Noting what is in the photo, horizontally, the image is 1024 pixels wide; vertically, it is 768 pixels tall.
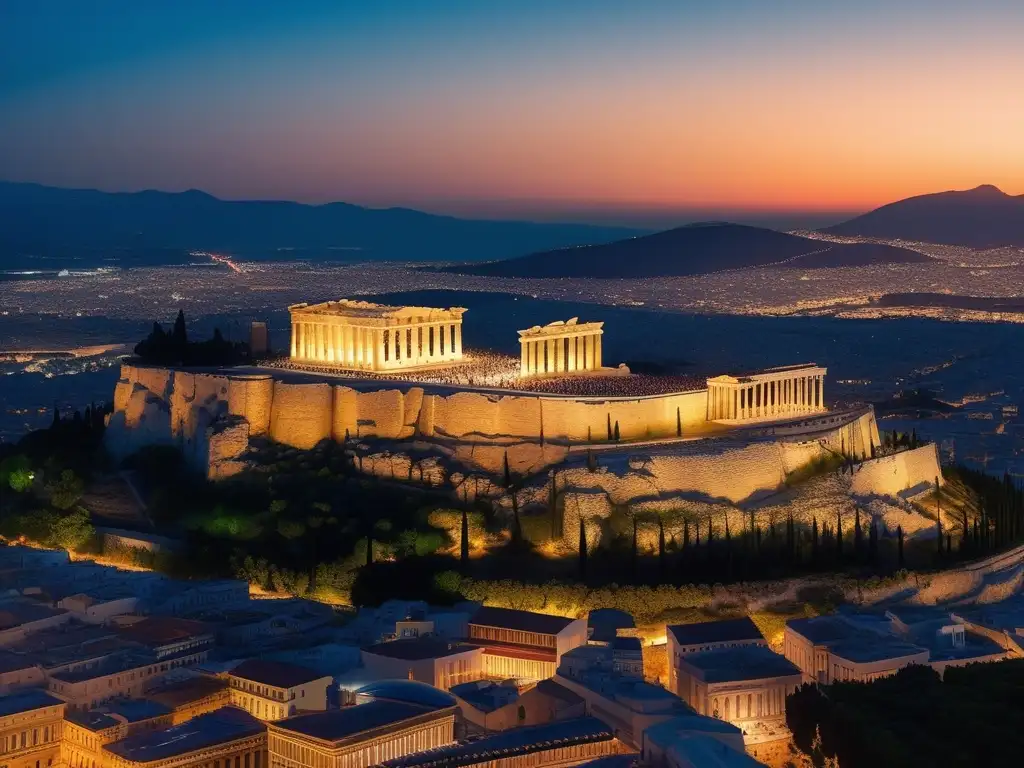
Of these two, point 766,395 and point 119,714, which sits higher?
point 766,395

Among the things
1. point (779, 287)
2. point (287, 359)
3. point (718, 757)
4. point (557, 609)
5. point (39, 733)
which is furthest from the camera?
point (779, 287)

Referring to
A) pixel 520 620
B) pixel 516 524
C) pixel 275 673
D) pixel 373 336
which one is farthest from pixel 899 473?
pixel 275 673

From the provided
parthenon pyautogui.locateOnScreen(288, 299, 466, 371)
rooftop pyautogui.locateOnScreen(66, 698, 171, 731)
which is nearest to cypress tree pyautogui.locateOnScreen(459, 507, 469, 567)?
rooftop pyautogui.locateOnScreen(66, 698, 171, 731)

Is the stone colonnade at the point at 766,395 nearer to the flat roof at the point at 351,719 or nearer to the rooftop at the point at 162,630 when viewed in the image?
the rooftop at the point at 162,630

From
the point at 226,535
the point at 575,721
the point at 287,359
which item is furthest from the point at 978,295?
the point at 575,721

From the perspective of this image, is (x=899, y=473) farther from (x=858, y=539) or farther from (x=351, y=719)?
(x=351, y=719)

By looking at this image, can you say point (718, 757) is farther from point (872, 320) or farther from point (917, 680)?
point (872, 320)
